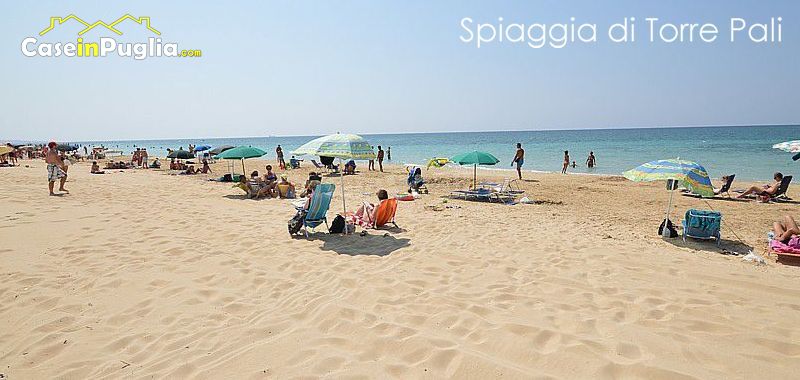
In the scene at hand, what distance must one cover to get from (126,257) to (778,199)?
15316 mm


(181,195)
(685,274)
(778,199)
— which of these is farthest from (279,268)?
(778,199)

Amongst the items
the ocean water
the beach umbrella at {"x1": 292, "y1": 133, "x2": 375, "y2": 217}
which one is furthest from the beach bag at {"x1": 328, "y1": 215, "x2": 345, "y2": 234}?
the ocean water

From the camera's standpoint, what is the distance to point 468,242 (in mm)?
6426

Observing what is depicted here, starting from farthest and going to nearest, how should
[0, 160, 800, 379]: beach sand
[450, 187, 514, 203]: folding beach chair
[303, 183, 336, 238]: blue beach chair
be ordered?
[450, 187, 514, 203]: folding beach chair → [303, 183, 336, 238]: blue beach chair → [0, 160, 800, 379]: beach sand

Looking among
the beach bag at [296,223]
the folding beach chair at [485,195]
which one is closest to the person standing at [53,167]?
the beach bag at [296,223]

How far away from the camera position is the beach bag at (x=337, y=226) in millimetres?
6973

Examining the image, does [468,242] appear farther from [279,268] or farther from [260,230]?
[260,230]

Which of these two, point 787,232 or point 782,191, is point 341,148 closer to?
point 787,232

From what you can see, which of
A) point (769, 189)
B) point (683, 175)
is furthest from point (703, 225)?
point (769, 189)

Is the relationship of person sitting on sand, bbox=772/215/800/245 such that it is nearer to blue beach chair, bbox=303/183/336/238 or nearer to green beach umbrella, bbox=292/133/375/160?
green beach umbrella, bbox=292/133/375/160

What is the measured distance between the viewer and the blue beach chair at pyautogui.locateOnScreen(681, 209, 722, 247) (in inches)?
254

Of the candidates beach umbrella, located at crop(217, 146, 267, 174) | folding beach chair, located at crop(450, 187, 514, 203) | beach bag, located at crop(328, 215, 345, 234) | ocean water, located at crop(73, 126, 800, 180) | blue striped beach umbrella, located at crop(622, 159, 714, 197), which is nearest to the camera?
blue striped beach umbrella, located at crop(622, 159, 714, 197)

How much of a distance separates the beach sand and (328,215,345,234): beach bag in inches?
8.9

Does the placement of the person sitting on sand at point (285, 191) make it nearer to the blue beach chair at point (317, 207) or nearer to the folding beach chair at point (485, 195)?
the folding beach chair at point (485, 195)
